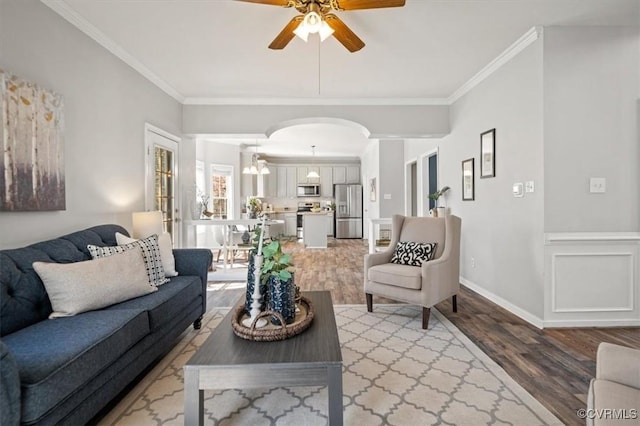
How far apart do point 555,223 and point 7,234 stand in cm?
413

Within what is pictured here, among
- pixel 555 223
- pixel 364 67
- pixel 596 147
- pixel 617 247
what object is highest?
pixel 364 67

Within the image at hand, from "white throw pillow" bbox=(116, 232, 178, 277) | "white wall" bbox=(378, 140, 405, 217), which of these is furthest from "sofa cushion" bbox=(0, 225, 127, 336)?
"white wall" bbox=(378, 140, 405, 217)

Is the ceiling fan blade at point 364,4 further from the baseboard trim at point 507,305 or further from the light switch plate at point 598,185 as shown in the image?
the baseboard trim at point 507,305

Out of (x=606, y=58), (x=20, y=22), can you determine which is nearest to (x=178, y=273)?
(x=20, y=22)

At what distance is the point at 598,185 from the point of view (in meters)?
2.82

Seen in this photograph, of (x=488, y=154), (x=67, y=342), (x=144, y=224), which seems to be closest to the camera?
(x=67, y=342)

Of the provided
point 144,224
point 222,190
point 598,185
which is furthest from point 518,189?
point 222,190

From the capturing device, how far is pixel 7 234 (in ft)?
6.61

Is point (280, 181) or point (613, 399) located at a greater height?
point (280, 181)

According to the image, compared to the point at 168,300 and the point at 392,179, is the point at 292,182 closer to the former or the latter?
the point at 392,179

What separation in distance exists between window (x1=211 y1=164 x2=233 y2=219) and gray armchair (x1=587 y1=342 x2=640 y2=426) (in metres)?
7.26

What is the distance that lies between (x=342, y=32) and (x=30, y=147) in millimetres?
2264

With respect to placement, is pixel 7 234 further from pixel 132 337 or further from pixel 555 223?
pixel 555 223

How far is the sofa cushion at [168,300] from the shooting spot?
6.59 ft
